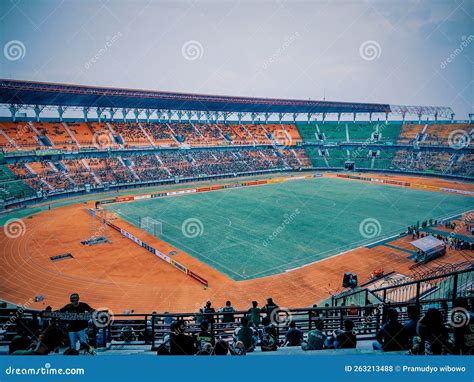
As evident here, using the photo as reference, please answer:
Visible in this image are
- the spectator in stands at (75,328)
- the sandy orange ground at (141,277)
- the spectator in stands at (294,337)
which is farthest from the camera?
the sandy orange ground at (141,277)

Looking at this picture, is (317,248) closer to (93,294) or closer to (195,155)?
(93,294)

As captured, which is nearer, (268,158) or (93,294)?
(93,294)

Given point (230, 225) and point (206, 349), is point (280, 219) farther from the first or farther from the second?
point (206, 349)

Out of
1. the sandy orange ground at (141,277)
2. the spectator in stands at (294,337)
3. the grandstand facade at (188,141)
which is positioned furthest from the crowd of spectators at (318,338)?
the grandstand facade at (188,141)

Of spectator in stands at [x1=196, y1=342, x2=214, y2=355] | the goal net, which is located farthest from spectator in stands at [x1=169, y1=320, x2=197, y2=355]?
the goal net

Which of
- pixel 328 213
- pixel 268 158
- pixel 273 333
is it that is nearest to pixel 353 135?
pixel 268 158

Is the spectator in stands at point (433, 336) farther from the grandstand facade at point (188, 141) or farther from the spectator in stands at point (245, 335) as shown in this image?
the grandstand facade at point (188, 141)

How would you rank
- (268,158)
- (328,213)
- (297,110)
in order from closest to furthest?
(328,213) → (268,158) → (297,110)
